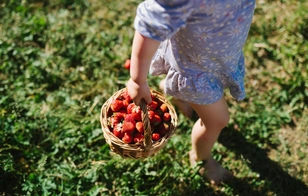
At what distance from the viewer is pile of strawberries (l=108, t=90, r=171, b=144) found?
6.23 ft

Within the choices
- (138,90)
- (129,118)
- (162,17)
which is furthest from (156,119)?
(162,17)

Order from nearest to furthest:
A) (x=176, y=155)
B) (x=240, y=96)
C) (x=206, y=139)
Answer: (x=240, y=96) → (x=206, y=139) → (x=176, y=155)

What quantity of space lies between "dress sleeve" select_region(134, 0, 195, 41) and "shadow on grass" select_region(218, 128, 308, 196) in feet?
4.56

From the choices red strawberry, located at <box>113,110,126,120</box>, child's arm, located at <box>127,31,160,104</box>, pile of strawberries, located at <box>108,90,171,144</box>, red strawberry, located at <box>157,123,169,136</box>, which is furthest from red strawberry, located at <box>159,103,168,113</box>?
child's arm, located at <box>127,31,160,104</box>

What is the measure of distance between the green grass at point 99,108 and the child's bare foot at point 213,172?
52 millimetres

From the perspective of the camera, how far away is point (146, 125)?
169 cm

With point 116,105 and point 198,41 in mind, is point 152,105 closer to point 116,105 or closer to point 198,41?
point 116,105

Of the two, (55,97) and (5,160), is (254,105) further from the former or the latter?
(5,160)

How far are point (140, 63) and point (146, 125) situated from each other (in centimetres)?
35

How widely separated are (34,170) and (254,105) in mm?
1621

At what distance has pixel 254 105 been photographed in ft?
8.96

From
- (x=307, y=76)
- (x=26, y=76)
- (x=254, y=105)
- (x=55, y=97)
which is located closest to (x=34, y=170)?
(x=55, y=97)

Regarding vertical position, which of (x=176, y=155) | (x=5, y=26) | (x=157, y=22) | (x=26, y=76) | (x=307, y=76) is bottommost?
(x=176, y=155)

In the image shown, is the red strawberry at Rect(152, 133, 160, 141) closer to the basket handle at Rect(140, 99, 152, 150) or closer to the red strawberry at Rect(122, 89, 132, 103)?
the basket handle at Rect(140, 99, 152, 150)
